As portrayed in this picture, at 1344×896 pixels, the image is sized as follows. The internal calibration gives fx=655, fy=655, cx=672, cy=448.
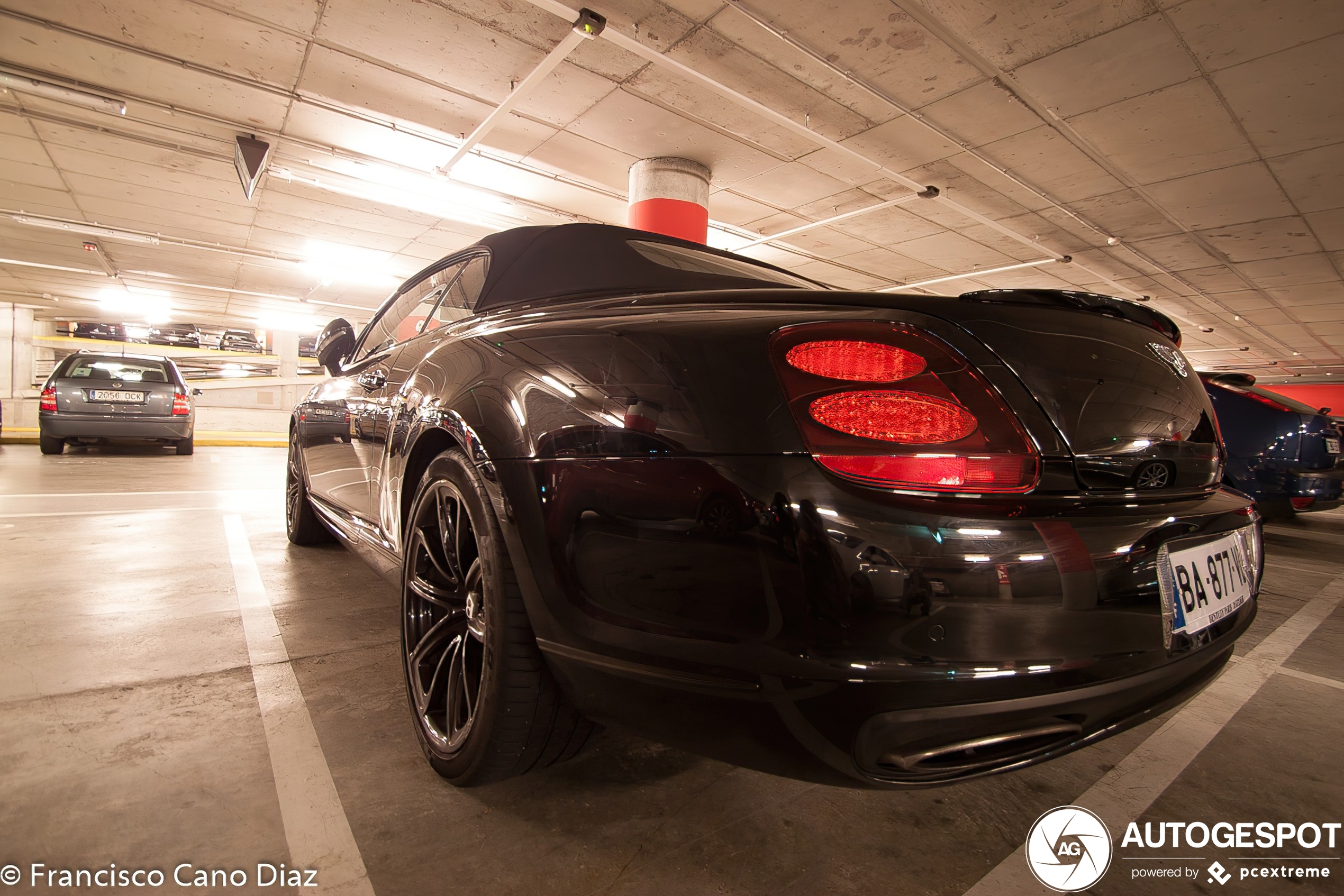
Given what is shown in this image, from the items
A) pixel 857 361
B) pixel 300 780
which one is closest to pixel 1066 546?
pixel 857 361

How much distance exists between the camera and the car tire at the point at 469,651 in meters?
1.19

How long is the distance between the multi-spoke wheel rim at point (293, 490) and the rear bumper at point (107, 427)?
637 centimetres

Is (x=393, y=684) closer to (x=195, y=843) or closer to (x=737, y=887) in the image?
(x=195, y=843)

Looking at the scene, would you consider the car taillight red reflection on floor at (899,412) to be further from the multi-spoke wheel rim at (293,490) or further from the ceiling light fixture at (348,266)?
the ceiling light fixture at (348,266)

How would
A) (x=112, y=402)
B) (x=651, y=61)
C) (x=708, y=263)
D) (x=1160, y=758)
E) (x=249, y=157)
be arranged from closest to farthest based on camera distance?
→ (x=1160, y=758) < (x=708, y=263) < (x=651, y=61) < (x=249, y=157) < (x=112, y=402)

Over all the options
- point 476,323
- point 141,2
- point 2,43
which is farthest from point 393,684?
point 2,43

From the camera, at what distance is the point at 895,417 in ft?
3.07

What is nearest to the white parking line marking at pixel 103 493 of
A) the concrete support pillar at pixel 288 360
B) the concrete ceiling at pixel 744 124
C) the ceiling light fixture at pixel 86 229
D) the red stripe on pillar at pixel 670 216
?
the concrete ceiling at pixel 744 124

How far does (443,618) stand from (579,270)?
2.96 ft

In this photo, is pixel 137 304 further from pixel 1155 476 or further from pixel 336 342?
pixel 1155 476

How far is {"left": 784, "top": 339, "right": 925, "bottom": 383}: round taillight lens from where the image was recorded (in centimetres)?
96

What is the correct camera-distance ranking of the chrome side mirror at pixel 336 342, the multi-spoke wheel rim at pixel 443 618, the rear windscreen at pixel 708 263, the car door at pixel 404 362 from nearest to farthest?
the multi-spoke wheel rim at pixel 443 618
the rear windscreen at pixel 708 263
the car door at pixel 404 362
the chrome side mirror at pixel 336 342

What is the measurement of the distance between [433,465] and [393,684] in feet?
2.38

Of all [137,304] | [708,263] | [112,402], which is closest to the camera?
[708,263]
